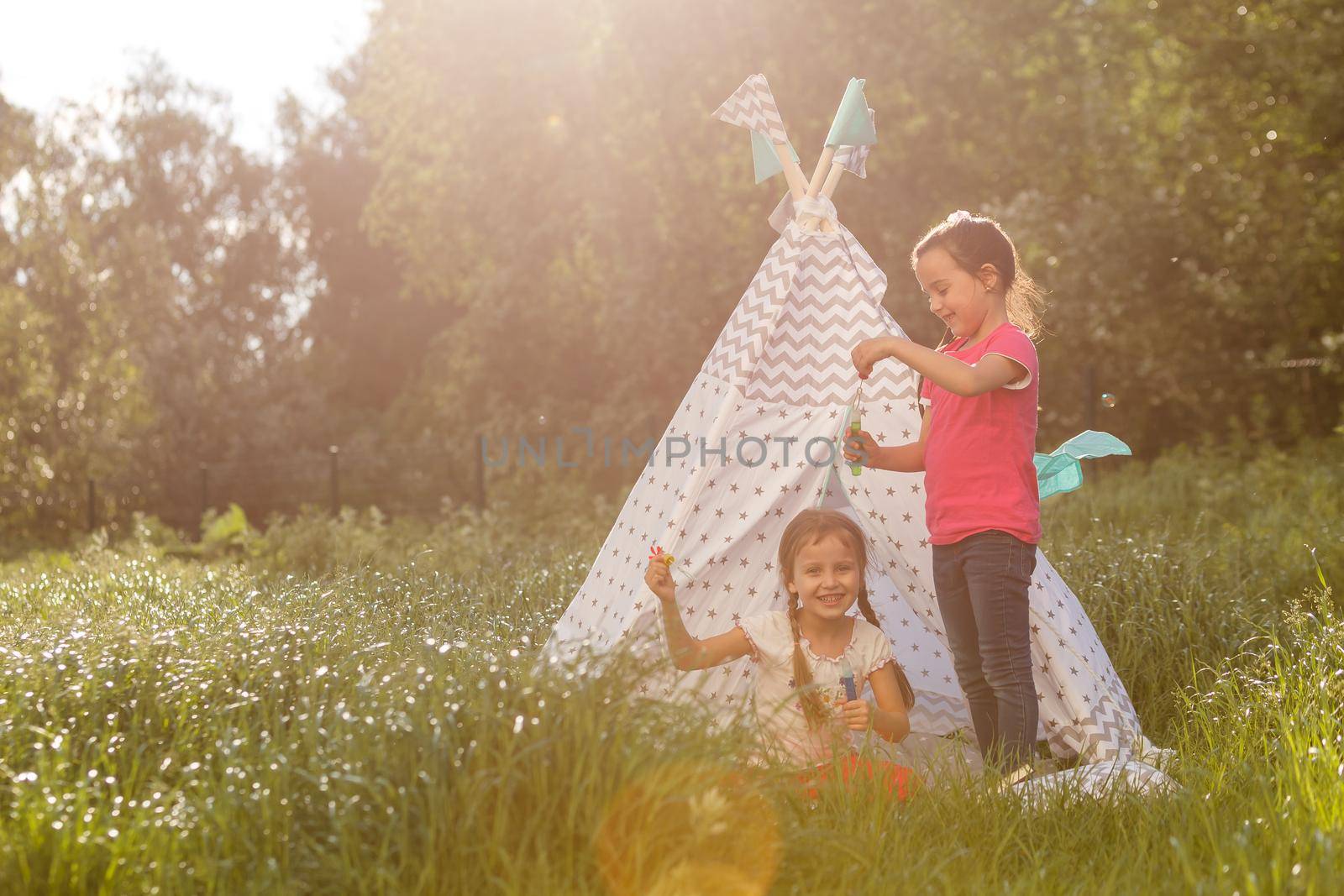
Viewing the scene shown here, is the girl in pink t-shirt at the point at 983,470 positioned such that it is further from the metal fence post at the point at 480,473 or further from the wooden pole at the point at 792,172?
the metal fence post at the point at 480,473

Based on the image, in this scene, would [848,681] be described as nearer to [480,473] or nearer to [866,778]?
[866,778]

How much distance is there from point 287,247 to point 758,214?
1950 centimetres

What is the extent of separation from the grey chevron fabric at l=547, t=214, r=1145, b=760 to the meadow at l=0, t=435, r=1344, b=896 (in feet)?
2.18

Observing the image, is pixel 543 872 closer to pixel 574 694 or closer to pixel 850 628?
pixel 574 694

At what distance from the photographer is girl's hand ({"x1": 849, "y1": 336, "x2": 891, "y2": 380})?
334 centimetres

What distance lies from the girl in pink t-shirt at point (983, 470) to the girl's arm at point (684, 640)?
2.11 feet

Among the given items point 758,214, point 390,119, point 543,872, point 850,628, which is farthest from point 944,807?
point 390,119

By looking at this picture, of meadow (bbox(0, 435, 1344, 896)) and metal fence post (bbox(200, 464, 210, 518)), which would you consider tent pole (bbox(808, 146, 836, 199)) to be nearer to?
meadow (bbox(0, 435, 1344, 896))

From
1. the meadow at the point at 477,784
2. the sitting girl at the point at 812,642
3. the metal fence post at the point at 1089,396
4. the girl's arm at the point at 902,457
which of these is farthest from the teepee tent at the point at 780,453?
the metal fence post at the point at 1089,396

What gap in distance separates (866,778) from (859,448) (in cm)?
119

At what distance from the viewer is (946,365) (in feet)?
11.0

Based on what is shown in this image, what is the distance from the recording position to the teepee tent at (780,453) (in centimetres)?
421

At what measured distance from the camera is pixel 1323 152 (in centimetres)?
1183

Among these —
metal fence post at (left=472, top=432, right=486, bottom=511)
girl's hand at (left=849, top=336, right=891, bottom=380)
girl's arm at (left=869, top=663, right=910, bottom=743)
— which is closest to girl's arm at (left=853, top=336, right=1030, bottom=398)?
girl's hand at (left=849, top=336, right=891, bottom=380)
